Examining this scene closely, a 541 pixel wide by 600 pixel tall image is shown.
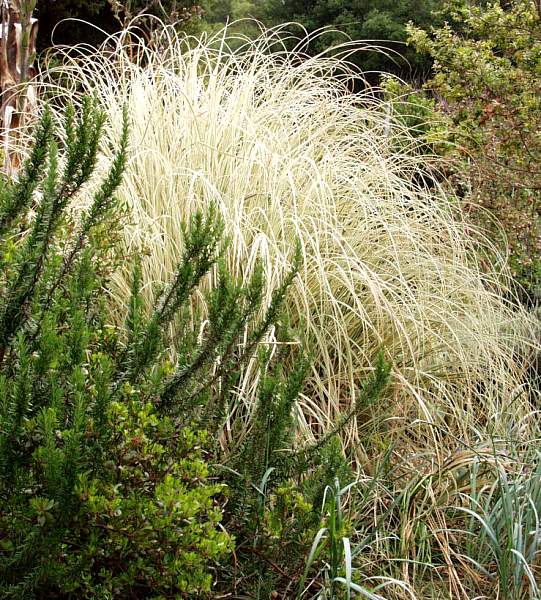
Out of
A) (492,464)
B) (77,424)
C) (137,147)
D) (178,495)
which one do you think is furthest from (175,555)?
(137,147)

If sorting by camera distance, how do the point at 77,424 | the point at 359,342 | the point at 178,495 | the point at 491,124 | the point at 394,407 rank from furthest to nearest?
1. the point at 491,124
2. the point at 359,342
3. the point at 394,407
4. the point at 178,495
5. the point at 77,424

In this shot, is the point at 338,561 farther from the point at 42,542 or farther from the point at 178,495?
the point at 42,542

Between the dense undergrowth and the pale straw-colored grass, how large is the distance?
0.02 meters

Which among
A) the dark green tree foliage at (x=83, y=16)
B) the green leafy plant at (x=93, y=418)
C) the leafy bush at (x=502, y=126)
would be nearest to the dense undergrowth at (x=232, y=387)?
the green leafy plant at (x=93, y=418)

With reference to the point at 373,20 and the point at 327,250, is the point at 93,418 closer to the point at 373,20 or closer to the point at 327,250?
the point at 327,250

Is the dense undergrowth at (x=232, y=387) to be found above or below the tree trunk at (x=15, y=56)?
below

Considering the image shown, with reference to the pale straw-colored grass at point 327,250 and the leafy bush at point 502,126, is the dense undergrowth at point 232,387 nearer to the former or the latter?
the pale straw-colored grass at point 327,250

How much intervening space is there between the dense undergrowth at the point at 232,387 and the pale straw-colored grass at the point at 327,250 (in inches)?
0.7

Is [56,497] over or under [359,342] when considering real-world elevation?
over

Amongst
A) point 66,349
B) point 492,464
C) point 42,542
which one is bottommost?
point 492,464

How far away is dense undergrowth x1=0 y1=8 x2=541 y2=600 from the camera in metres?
1.48

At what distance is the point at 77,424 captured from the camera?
4.25 ft

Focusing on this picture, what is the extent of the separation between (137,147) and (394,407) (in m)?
1.42

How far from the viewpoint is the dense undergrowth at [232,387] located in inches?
58.3
